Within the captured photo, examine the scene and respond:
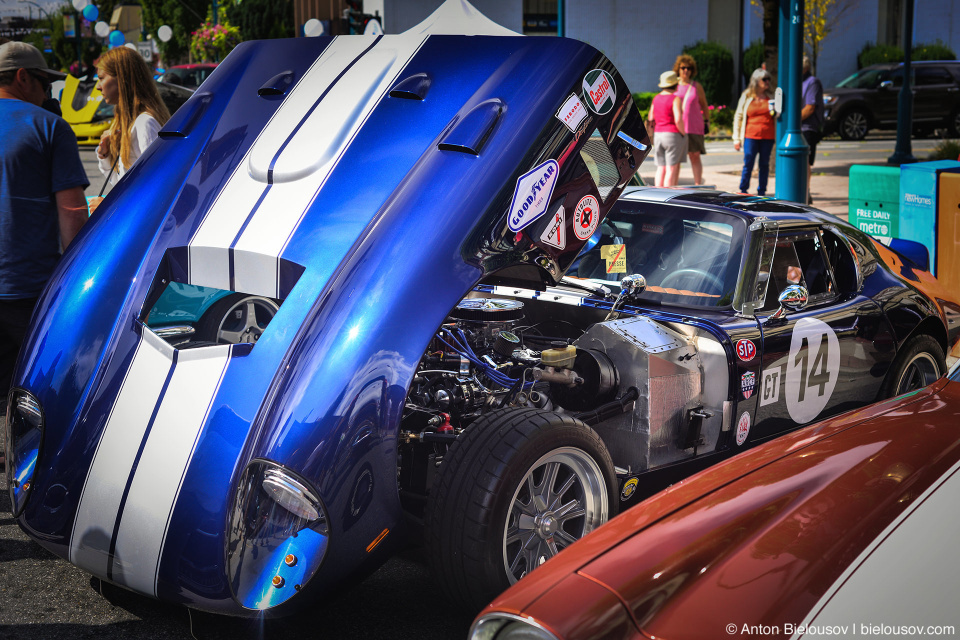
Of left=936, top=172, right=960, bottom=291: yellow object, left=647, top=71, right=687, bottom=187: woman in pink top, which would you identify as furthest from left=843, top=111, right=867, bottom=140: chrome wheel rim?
left=936, top=172, right=960, bottom=291: yellow object

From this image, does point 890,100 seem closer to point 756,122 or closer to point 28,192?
point 756,122

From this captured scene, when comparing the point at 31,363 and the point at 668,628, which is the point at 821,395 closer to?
the point at 668,628

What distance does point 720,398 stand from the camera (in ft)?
13.1

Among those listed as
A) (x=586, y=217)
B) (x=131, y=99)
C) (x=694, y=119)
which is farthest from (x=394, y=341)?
(x=694, y=119)

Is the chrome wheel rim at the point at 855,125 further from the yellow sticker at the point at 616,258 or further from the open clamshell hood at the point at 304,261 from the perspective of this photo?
the open clamshell hood at the point at 304,261

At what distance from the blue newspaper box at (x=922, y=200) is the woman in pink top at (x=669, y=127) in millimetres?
3162

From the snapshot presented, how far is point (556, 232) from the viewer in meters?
3.57

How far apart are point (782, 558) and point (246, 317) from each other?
12.2ft

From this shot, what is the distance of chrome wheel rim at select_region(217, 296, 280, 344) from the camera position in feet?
16.2

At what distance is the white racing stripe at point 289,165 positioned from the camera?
3.34m

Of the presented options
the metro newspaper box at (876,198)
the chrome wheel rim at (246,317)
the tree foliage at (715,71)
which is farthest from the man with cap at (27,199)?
the tree foliage at (715,71)

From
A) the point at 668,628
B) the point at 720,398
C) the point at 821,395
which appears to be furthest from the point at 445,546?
the point at 821,395

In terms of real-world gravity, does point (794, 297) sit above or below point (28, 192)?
below

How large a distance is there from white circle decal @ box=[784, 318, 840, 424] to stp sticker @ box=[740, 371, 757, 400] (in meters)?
0.26
